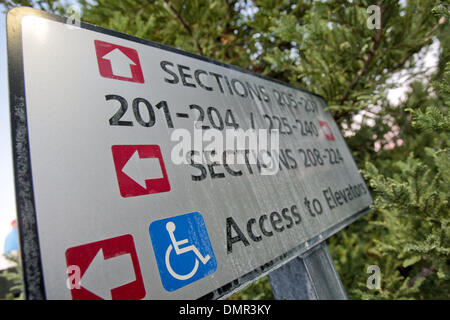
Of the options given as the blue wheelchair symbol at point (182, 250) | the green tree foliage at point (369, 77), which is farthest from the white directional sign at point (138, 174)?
the green tree foliage at point (369, 77)

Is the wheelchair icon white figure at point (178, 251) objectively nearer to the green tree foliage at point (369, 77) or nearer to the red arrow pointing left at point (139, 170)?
the red arrow pointing left at point (139, 170)

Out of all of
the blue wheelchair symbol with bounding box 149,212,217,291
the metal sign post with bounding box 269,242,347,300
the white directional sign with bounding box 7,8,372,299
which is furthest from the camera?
the metal sign post with bounding box 269,242,347,300

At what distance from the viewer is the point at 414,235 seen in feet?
7.08

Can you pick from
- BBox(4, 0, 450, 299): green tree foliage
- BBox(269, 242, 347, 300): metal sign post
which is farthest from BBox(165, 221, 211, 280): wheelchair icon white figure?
BBox(4, 0, 450, 299): green tree foliage

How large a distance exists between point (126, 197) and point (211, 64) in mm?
981

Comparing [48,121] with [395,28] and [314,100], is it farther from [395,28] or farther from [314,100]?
[395,28]

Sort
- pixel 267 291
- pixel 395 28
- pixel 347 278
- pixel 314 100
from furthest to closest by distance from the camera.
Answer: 1. pixel 267 291
2. pixel 347 278
3. pixel 395 28
4. pixel 314 100

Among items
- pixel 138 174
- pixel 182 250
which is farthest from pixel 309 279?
pixel 138 174

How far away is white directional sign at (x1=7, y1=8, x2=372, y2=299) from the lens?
74cm

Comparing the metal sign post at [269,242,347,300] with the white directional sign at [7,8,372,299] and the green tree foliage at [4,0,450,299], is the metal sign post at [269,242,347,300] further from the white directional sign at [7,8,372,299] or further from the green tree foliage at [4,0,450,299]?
the green tree foliage at [4,0,450,299]

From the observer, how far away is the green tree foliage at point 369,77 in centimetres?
181

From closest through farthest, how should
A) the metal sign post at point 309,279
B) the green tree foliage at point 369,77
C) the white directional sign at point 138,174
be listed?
the white directional sign at point 138,174 → the metal sign post at point 309,279 → the green tree foliage at point 369,77

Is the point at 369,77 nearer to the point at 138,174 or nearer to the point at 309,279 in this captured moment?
the point at 309,279
